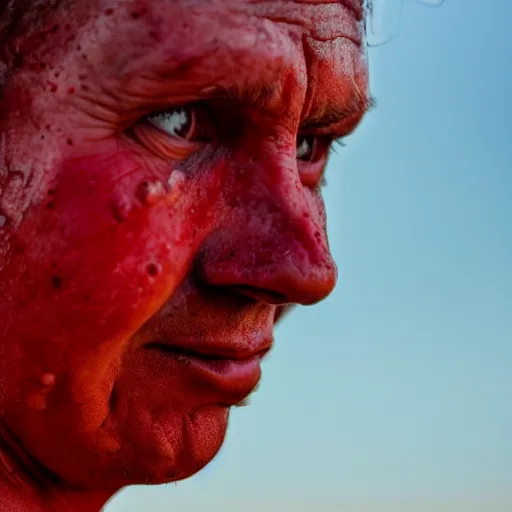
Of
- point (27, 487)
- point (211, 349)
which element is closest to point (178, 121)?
point (211, 349)

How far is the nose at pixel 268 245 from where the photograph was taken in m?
1.63

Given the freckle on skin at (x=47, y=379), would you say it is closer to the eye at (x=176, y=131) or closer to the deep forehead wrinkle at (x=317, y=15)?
the eye at (x=176, y=131)

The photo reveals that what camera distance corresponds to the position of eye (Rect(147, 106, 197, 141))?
1661 mm

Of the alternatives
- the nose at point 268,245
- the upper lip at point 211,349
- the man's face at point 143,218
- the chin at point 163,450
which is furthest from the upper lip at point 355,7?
the chin at point 163,450

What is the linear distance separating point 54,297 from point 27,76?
33 cm

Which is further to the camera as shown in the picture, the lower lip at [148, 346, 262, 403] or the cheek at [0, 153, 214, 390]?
the lower lip at [148, 346, 262, 403]

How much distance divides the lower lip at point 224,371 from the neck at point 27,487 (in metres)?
0.28

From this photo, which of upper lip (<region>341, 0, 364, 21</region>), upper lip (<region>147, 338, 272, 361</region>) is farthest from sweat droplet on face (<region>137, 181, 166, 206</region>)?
upper lip (<region>341, 0, 364, 21</region>)

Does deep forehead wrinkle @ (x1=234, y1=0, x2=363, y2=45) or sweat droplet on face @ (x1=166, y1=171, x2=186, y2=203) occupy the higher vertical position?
deep forehead wrinkle @ (x1=234, y1=0, x2=363, y2=45)

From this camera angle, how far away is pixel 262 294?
167 cm

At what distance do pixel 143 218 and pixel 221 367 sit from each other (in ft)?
0.95

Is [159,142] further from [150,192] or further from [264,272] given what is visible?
[264,272]

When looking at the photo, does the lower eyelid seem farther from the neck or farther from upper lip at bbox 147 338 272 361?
the neck

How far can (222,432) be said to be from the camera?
182 cm
